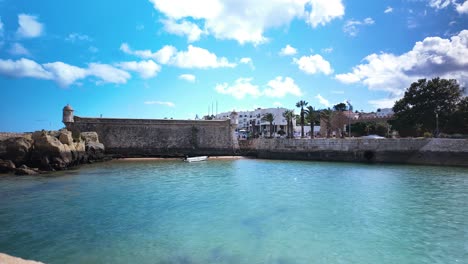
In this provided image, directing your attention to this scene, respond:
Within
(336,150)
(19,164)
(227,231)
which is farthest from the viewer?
(336,150)

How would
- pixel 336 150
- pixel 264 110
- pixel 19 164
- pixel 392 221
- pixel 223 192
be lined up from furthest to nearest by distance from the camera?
pixel 264 110, pixel 336 150, pixel 19 164, pixel 223 192, pixel 392 221

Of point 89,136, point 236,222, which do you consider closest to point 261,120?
point 89,136

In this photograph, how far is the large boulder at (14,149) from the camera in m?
23.0

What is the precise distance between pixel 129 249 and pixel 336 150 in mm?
28169

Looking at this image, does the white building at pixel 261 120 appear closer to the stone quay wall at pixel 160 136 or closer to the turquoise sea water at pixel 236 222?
the stone quay wall at pixel 160 136

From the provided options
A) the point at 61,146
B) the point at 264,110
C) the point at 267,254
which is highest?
the point at 264,110

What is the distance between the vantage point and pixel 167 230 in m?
9.06

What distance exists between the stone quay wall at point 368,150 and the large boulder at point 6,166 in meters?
23.9

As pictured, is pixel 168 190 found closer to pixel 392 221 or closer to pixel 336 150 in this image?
pixel 392 221

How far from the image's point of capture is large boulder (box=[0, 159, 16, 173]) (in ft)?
72.3

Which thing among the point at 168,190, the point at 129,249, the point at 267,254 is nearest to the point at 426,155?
the point at 168,190

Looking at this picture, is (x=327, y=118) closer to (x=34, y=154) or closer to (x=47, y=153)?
(x=47, y=153)

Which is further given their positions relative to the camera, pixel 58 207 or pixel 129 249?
pixel 58 207

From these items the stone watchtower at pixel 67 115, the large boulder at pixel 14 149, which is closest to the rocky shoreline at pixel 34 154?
the large boulder at pixel 14 149
